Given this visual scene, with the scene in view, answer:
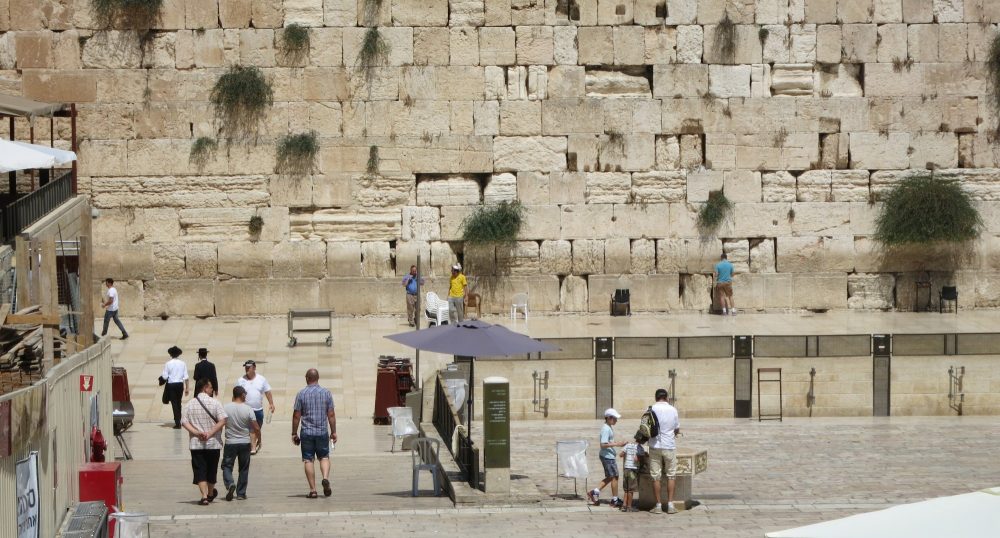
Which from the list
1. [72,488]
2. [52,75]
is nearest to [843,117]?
[52,75]

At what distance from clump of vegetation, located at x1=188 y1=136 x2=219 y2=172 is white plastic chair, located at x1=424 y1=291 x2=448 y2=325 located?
4.19 m

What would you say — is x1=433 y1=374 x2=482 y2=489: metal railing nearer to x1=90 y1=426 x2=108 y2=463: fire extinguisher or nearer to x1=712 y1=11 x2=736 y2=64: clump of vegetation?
x1=90 y1=426 x2=108 y2=463: fire extinguisher

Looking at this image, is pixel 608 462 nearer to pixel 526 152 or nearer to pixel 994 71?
pixel 526 152

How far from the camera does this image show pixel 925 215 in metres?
25.4

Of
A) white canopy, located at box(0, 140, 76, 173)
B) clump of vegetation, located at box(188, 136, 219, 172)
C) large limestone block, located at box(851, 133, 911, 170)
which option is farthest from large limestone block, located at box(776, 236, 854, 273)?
white canopy, located at box(0, 140, 76, 173)

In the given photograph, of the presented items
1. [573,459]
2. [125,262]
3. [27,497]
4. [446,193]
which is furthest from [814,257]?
[27,497]

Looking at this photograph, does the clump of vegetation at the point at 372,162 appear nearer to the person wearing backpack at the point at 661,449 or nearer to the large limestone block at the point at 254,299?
the large limestone block at the point at 254,299

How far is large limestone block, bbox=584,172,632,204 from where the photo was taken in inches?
1001

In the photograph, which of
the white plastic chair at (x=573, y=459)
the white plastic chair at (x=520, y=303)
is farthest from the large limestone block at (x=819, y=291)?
the white plastic chair at (x=573, y=459)

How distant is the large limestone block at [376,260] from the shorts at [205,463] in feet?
35.7

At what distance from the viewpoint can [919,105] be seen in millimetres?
25844

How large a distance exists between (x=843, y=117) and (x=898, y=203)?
1626mm

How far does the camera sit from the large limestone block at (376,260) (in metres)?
25.1

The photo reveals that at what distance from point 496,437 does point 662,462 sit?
1.50 m
